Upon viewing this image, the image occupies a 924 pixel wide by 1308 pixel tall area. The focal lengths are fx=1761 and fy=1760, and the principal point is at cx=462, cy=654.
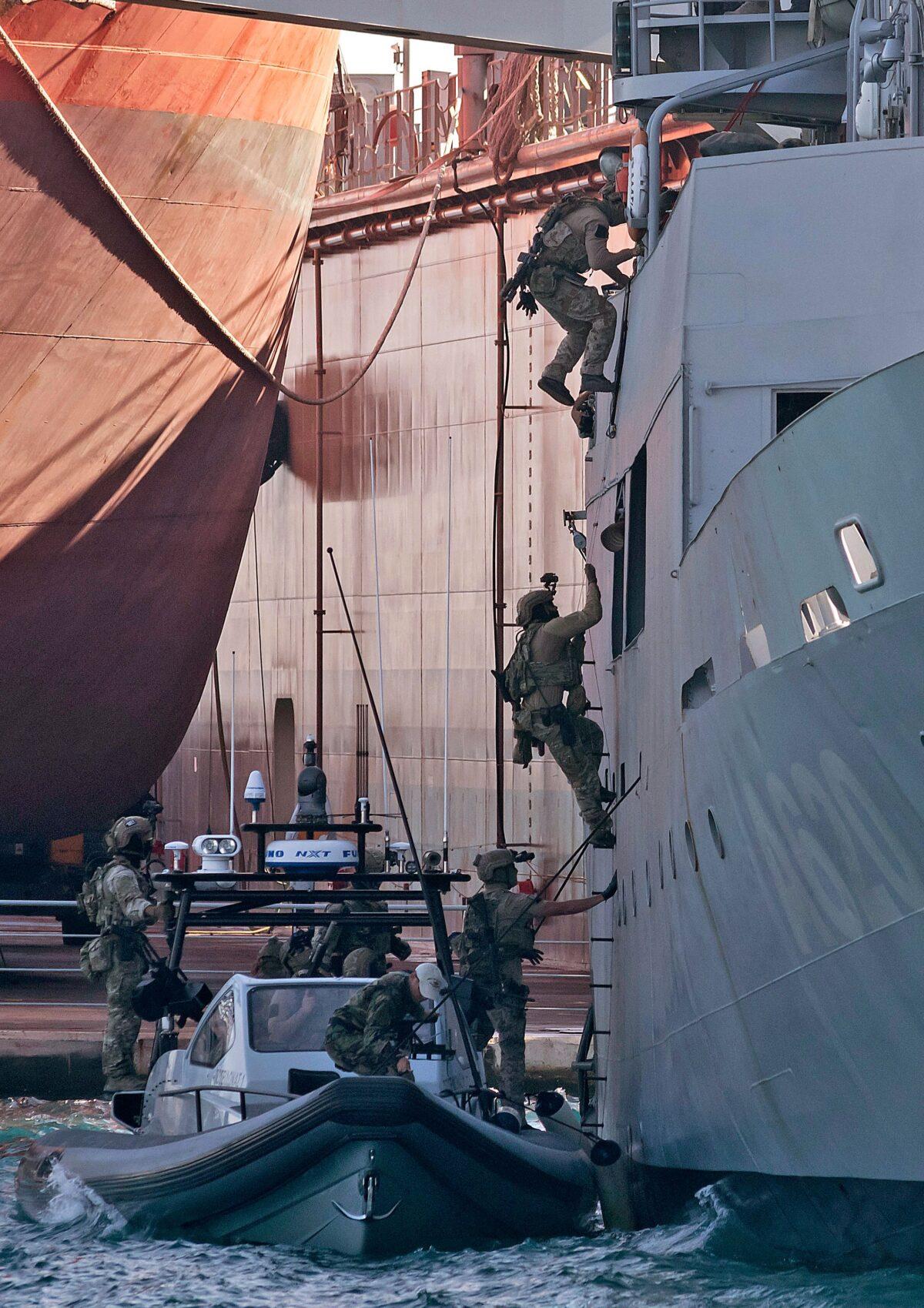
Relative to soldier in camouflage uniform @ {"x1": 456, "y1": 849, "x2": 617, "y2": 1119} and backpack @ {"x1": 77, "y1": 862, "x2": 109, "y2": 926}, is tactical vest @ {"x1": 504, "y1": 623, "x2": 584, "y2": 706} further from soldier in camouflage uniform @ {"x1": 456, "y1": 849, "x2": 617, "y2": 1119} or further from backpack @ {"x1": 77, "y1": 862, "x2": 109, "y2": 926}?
backpack @ {"x1": 77, "y1": 862, "x2": 109, "y2": 926}

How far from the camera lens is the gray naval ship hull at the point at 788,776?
463cm

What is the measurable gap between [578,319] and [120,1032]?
16.9 feet

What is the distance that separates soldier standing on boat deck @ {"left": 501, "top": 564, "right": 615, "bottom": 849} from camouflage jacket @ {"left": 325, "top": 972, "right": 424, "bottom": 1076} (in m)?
1.55

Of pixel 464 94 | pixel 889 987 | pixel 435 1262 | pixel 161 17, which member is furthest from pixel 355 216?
pixel 889 987

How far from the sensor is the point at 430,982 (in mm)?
7582

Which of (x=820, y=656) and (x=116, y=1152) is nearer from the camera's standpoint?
(x=820, y=656)

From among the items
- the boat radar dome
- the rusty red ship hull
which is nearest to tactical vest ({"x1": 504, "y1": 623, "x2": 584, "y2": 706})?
the boat radar dome

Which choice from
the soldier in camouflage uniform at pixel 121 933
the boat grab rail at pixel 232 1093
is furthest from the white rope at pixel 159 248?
the boat grab rail at pixel 232 1093

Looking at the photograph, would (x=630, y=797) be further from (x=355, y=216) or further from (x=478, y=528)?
(x=355, y=216)

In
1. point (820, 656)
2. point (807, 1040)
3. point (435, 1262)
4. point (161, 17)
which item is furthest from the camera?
point (161, 17)

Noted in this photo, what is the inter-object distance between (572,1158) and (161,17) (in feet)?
38.8

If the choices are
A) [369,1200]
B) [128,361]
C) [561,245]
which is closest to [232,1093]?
[369,1200]

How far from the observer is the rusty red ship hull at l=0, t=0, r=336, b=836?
15180 mm

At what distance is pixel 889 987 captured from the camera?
4.83 metres
